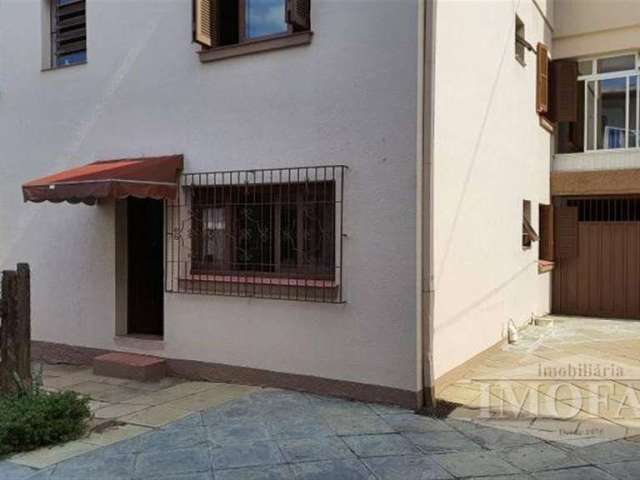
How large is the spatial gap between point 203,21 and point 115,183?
2.32 metres

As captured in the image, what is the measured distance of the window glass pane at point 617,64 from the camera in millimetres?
12520

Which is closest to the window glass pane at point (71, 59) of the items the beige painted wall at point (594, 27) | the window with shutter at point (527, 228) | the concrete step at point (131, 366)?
the concrete step at point (131, 366)

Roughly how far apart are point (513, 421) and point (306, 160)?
347 centimetres

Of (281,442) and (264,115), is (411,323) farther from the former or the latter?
(264,115)

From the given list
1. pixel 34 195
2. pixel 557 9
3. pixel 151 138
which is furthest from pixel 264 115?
pixel 557 9

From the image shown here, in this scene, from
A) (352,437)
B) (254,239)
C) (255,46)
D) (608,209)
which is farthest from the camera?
(608,209)

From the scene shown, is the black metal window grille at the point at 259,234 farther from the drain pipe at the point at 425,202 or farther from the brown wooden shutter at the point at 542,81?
the brown wooden shutter at the point at 542,81

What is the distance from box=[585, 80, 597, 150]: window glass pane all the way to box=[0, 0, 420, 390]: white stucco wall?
825cm

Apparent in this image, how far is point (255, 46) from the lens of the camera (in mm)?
7293

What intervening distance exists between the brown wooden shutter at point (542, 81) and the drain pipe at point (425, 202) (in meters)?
6.07

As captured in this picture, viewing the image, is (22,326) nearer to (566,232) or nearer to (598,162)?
(566,232)

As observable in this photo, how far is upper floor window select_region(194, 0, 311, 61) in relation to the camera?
7172 millimetres

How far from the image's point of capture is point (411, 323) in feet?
20.8

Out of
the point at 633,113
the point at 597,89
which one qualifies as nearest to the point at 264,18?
the point at 597,89
